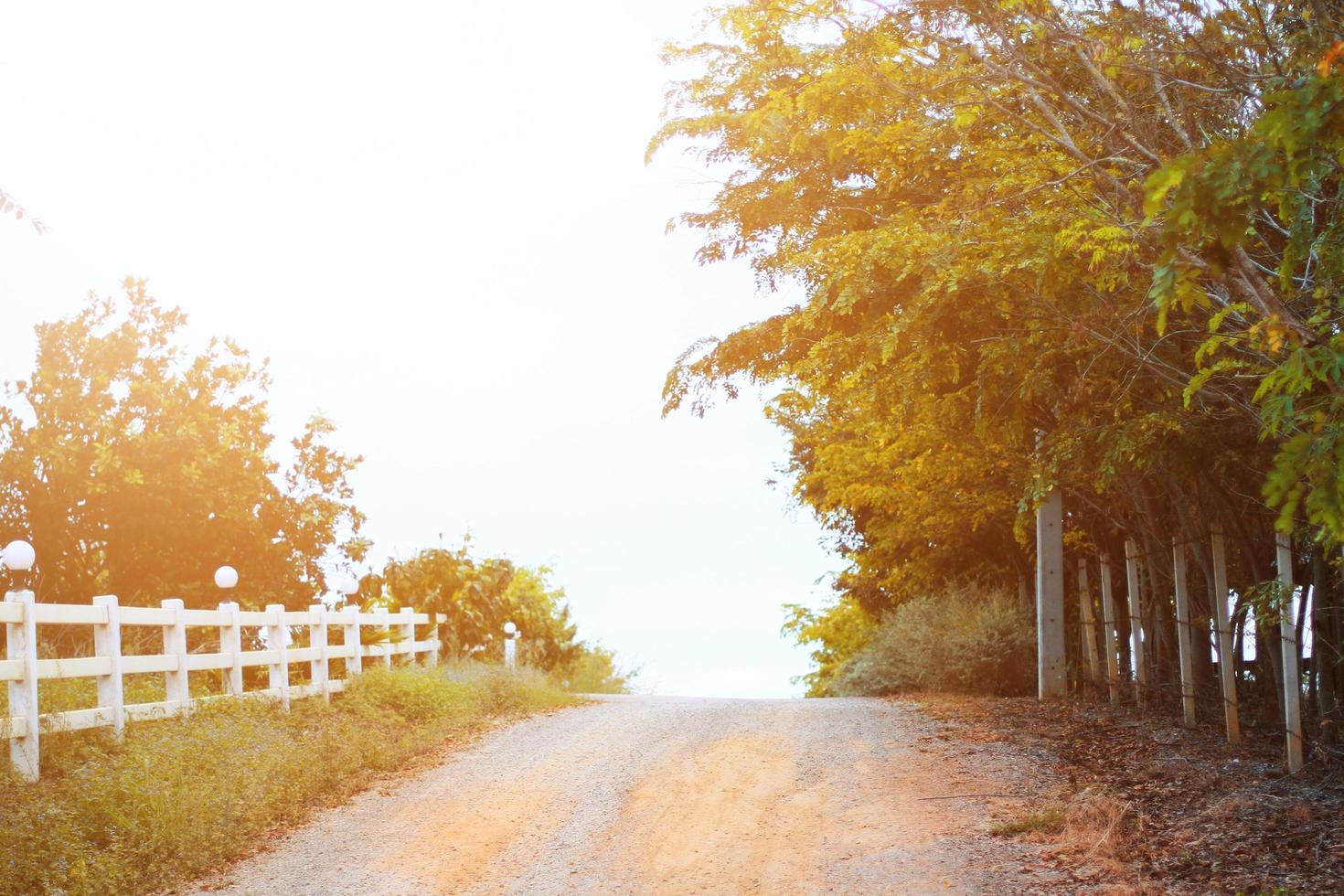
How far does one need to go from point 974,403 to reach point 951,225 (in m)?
2.35

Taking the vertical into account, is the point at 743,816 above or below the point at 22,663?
below

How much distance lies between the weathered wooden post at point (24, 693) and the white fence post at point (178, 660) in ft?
7.06

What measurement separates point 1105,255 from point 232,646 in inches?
400

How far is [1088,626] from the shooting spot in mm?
15680

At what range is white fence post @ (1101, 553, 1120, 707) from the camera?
14133 mm

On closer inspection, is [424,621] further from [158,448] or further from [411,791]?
[411,791]

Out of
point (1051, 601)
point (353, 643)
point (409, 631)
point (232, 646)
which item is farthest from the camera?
point (409, 631)

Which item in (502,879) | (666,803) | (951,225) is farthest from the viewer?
(951,225)

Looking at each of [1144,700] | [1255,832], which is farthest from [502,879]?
[1144,700]

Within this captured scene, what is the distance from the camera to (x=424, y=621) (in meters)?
20.2

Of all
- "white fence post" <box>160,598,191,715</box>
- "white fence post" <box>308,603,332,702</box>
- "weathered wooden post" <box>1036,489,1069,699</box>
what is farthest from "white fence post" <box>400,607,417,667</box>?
"weathered wooden post" <box>1036,489,1069,699</box>

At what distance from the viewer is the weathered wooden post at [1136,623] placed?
13.1 m

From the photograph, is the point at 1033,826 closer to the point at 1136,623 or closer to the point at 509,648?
the point at 1136,623

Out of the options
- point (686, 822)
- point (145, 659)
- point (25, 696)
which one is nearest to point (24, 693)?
point (25, 696)
